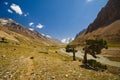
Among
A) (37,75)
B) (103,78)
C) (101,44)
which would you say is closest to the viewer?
(37,75)

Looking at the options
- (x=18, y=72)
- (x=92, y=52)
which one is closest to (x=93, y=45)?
(x=92, y=52)

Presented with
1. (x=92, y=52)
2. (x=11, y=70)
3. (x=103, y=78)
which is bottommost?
(x=103, y=78)

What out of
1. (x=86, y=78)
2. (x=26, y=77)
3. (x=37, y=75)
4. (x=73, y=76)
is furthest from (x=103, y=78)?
(x=26, y=77)

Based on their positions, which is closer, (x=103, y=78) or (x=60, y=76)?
(x=60, y=76)

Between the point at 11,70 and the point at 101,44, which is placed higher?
the point at 101,44

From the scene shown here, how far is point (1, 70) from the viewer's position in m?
26.7

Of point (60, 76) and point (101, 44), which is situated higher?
point (101, 44)

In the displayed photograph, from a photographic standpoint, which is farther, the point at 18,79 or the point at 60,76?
the point at 60,76

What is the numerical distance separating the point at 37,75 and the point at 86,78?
7.36m

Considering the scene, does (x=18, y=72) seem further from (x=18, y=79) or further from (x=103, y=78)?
(x=103, y=78)

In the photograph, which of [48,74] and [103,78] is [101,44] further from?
[48,74]

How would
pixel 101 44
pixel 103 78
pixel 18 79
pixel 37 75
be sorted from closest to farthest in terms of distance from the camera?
1. pixel 18 79
2. pixel 37 75
3. pixel 103 78
4. pixel 101 44

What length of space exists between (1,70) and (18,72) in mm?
2736

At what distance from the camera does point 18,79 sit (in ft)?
75.0
